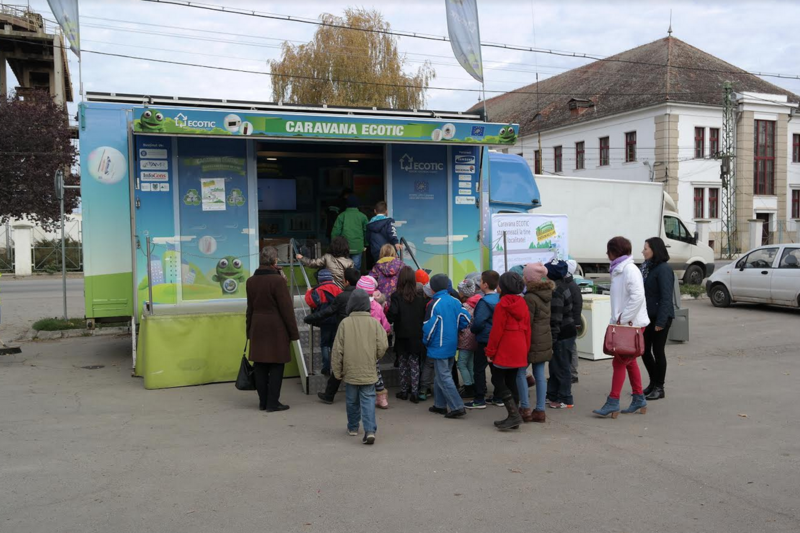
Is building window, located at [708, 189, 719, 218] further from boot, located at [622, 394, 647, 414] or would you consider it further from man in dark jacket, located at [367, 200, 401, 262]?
boot, located at [622, 394, 647, 414]

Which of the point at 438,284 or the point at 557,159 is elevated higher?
the point at 557,159

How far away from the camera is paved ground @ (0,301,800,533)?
15.4 ft

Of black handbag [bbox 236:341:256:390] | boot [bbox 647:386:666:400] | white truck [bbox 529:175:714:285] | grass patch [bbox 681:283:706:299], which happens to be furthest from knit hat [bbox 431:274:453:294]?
grass patch [bbox 681:283:706:299]

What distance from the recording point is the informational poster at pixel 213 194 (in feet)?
32.7

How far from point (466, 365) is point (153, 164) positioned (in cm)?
523

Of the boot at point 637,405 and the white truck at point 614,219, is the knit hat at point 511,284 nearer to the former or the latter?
the boot at point 637,405

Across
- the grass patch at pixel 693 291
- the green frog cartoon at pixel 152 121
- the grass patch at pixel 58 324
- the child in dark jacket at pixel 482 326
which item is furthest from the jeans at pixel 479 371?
the grass patch at pixel 693 291

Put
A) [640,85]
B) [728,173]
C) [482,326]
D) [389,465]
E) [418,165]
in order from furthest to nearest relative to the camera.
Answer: [640,85] < [728,173] < [418,165] < [482,326] < [389,465]

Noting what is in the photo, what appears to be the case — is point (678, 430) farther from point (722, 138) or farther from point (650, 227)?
point (722, 138)

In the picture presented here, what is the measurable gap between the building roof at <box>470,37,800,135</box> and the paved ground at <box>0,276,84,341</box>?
3222 centimetres

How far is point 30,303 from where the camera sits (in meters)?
18.8

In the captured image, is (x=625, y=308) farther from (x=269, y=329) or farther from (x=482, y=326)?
(x=269, y=329)

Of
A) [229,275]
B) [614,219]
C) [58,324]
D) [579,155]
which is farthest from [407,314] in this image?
[579,155]

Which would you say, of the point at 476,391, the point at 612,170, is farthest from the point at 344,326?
the point at 612,170
